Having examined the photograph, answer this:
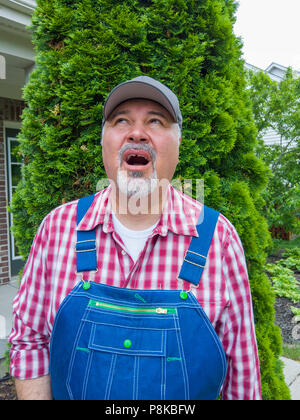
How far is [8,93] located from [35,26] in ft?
11.1

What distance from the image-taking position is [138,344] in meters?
1.18

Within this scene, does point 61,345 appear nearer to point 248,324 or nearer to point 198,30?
point 248,324

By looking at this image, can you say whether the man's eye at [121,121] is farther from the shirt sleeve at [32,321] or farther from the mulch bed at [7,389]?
the mulch bed at [7,389]

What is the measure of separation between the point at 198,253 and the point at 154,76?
3.74ft

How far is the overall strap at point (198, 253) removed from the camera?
1241 mm

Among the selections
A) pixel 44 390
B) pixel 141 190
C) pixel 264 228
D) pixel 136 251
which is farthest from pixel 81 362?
pixel 264 228

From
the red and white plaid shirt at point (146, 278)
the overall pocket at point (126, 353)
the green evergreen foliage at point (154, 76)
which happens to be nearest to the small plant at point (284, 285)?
the green evergreen foliage at point (154, 76)

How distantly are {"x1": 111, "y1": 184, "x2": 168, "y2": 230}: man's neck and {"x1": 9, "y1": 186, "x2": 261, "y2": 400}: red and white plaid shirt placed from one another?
5 centimetres

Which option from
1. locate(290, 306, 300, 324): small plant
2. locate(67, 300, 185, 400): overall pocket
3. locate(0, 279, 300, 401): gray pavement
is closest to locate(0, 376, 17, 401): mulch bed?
locate(0, 279, 300, 401): gray pavement

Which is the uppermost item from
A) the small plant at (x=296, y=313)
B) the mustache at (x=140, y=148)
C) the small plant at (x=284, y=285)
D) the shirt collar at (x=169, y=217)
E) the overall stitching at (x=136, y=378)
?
the mustache at (x=140, y=148)

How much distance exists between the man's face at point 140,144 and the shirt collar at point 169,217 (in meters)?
0.14

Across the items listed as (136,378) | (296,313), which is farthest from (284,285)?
(136,378)

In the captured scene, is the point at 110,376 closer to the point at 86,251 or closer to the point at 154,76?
the point at 86,251

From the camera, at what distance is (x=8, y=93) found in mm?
4887
